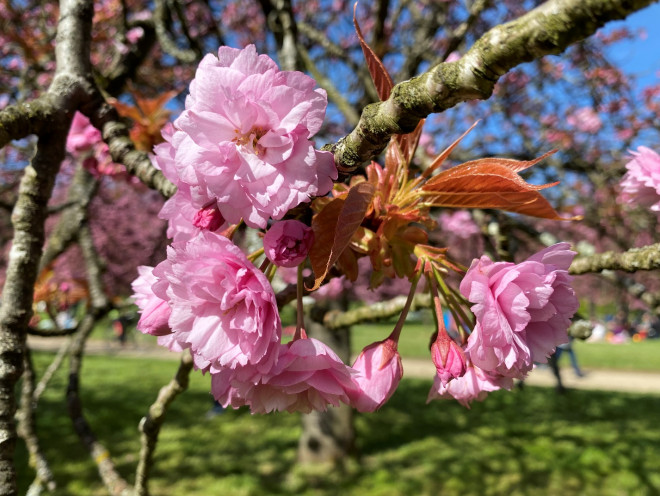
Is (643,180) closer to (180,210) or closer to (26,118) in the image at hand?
(180,210)

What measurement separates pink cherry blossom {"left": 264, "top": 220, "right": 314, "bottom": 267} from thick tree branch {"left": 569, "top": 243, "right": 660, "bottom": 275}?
80cm

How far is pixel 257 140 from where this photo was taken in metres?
0.63

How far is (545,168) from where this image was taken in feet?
13.4

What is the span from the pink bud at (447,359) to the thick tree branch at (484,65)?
0.33 meters

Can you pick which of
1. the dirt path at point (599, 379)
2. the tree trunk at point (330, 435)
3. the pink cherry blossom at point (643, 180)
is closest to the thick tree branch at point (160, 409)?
the pink cherry blossom at point (643, 180)

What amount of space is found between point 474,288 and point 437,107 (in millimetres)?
258

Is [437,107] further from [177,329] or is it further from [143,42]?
[143,42]

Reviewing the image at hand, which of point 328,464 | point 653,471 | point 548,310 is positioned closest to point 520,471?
point 653,471

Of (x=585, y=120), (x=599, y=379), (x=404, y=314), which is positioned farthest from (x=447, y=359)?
(x=599, y=379)

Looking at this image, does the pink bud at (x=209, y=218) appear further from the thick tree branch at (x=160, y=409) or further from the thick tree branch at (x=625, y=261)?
the thick tree branch at (x=625, y=261)

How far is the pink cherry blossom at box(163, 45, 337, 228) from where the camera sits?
0.60 meters

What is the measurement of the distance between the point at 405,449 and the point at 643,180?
16.9 ft

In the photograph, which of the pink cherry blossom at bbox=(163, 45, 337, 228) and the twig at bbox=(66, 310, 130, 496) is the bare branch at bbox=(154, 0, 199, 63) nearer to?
the twig at bbox=(66, 310, 130, 496)

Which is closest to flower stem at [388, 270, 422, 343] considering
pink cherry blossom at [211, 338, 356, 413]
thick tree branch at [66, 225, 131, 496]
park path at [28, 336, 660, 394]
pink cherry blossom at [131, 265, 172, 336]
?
pink cherry blossom at [211, 338, 356, 413]
